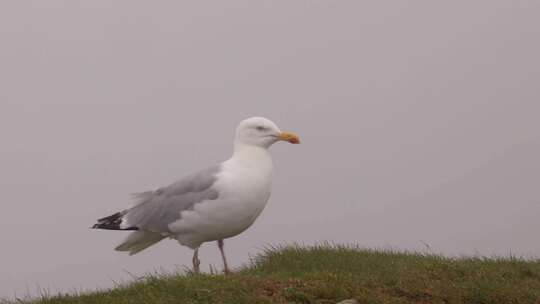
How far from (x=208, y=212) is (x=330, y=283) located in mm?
3155

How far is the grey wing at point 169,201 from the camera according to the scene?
44.1ft

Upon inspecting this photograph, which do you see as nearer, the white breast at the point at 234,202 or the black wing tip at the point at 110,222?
the white breast at the point at 234,202

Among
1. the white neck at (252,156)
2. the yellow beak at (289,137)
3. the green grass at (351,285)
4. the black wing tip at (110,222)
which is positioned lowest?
the green grass at (351,285)

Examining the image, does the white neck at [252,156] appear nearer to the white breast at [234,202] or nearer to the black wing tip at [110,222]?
the white breast at [234,202]

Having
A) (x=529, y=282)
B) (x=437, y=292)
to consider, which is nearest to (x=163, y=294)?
(x=437, y=292)

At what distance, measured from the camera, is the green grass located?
10.5 metres

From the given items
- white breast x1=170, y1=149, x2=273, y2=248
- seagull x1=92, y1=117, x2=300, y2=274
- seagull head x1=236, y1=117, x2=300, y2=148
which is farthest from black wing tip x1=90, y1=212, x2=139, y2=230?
seagull head x1=236, y1=117, x2=300, y2=148

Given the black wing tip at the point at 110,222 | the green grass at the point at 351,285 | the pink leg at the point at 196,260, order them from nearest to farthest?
the green grass at the point at 351,285
the pink leg at the point at 196,260
the black wing tip at the point at 110,222

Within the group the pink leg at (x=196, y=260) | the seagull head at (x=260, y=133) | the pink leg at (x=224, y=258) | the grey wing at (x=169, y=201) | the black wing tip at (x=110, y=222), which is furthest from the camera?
the black wing tip at (x=110, y=222)

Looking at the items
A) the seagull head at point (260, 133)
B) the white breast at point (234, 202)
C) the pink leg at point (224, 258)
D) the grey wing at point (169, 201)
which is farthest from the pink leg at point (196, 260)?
the seagull head at point (260, 133)

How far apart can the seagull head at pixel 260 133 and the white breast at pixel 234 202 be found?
0.21 meters

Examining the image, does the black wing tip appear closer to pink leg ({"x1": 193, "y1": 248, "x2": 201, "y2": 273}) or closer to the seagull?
the seagull

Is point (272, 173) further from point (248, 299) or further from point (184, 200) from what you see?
point (248, 299)

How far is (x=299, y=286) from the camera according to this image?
10797mm
